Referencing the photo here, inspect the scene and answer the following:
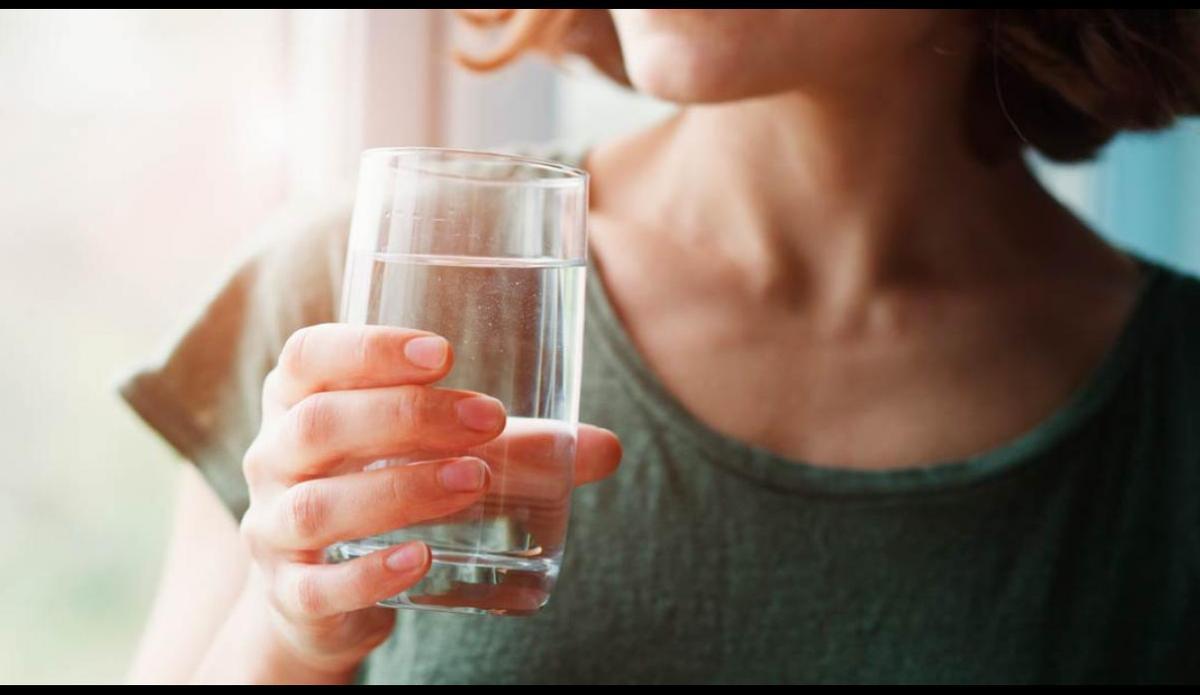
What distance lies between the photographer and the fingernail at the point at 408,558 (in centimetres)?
52

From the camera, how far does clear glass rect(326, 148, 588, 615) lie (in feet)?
1.68

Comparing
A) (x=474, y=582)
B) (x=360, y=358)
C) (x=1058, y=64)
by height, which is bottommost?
(x=474, y=582)

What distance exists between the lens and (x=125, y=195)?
3.60ft

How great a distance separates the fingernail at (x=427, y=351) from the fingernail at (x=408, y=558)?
8cm

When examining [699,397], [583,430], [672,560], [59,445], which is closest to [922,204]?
[699,397]

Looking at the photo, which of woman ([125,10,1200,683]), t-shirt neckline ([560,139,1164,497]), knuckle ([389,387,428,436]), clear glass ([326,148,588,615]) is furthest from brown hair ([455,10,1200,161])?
knuckle ([389,387,428,436])

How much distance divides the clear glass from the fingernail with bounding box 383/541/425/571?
0.01 metres

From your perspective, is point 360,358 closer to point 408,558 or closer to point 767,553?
point 408,558

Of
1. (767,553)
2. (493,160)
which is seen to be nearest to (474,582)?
(493,160)

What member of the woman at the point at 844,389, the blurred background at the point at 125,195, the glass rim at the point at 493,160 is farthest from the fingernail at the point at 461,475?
the blurred background at the point at 125,195

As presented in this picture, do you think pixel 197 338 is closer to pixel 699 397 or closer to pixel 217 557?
pixel 217 557

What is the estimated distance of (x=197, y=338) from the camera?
3.05 ft

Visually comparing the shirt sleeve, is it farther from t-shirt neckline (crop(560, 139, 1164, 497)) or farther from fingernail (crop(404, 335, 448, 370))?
fingernail (crop(404, 335, 448, 370))

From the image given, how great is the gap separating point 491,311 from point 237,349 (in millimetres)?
488
